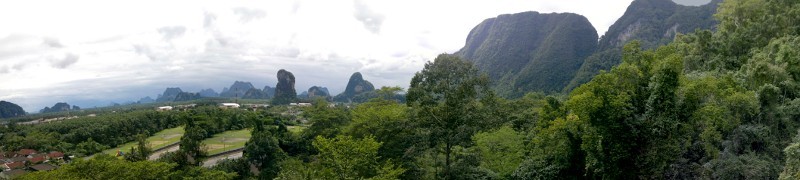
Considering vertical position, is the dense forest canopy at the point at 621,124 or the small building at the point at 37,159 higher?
the dense forest canopy at the point at 621,124

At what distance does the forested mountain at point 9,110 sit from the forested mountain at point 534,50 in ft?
396

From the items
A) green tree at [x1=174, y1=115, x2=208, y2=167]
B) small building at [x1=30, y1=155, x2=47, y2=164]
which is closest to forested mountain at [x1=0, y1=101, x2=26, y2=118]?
small building at [x1=30, y1=155, x2=47, y2=164]

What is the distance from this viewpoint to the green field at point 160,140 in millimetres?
47031

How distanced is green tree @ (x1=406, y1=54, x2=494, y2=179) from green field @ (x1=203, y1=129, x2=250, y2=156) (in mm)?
32123

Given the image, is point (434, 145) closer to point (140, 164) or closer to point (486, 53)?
point (140, 164)

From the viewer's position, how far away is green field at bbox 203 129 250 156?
146ft

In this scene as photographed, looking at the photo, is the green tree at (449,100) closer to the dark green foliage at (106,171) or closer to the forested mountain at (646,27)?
the dark green foliage at (106,171)

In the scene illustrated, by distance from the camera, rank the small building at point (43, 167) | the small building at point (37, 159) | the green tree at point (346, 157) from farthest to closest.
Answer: the small building at point (37, 159)
the small building at point (43, 167)
the green tree at point (346, 157)

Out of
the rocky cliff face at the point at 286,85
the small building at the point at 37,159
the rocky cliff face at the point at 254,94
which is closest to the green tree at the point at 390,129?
the small building at the point at 37,159

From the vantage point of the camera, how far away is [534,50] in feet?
423

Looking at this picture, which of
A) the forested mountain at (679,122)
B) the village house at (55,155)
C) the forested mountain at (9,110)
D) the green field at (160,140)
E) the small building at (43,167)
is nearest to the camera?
the forested mountain at (679,122)

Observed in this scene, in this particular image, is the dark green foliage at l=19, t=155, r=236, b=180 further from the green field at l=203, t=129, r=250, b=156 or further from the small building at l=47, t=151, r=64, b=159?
the small building at l=47, t=151, r=64, b=159

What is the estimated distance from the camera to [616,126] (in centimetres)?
1247

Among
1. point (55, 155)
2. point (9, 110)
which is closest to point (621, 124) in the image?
point (55, 155)
